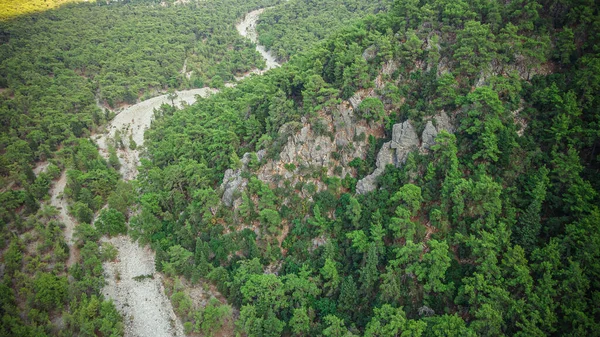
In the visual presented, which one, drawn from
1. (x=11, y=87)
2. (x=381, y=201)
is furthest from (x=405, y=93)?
(x=11, y=87)

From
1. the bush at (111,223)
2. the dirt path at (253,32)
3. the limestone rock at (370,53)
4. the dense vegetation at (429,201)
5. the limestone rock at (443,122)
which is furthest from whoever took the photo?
the dirt path at (253,32)

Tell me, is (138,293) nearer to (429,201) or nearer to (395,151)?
(395,151)

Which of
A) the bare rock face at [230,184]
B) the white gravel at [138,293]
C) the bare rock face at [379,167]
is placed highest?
the bare rock face at [379,167]

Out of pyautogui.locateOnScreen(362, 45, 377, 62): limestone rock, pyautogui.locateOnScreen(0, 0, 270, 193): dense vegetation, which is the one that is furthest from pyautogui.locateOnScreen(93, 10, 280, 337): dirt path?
pyautogui.locateOnScreen(362, 45, 377, 62): limestone rock

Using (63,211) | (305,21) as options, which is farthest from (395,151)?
(305,21)

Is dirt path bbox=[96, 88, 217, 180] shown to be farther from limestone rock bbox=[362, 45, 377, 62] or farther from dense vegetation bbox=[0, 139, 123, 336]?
limestone rock bbox=[362, 45, 377, 62]

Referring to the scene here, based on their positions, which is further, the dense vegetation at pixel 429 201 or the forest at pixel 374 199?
the forest at pixel 374 199

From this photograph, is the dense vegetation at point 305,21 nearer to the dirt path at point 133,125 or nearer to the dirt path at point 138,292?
the dirt path at point 133,125

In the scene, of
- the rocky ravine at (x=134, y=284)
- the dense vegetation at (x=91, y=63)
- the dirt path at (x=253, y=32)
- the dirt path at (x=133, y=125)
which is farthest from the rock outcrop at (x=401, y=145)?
the dirt path at (x=253, y=32)

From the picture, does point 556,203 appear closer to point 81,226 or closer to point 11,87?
point 81,226
